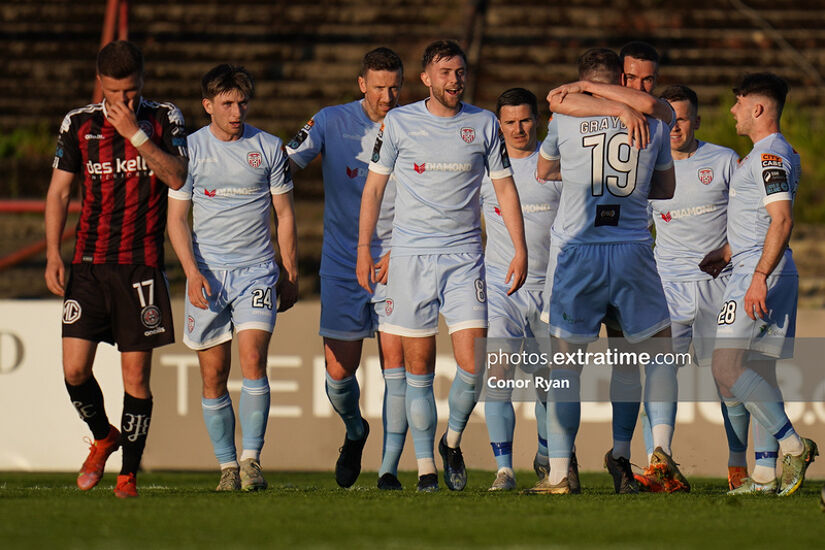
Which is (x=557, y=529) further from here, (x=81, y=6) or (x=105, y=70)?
(x=81, y=6)

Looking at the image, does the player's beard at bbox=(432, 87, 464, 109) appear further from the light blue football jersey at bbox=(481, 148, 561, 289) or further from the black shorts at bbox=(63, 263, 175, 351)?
the black shorts at bbox=(63, 263, 175, 351)

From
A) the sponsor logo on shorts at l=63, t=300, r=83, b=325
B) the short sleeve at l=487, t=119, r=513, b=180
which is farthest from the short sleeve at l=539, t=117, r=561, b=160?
the sponsor logo on shorts at l=63, t=300, r=83, b=325

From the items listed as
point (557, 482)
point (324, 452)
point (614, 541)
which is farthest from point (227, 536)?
point (324, 452)

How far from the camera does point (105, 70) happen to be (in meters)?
6.81

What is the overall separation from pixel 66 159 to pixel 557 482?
303 centimetres

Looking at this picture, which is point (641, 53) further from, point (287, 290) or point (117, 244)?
point (117, 244)

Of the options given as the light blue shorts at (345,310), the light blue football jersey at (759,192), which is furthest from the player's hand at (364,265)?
the light blue football jersey at (759,192)

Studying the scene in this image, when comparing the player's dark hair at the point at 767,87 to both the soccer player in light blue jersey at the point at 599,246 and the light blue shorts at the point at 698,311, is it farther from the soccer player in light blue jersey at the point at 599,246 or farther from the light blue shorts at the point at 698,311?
the light blue shorts at the point at 698,311

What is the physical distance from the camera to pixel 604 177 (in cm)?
700

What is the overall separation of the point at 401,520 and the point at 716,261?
9.70 feet

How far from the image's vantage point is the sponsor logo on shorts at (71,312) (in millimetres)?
6895

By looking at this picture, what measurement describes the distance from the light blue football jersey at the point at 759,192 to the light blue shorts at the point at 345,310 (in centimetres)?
228

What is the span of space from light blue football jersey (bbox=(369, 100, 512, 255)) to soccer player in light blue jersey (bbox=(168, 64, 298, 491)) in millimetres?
668

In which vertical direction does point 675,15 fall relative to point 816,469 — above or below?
above
